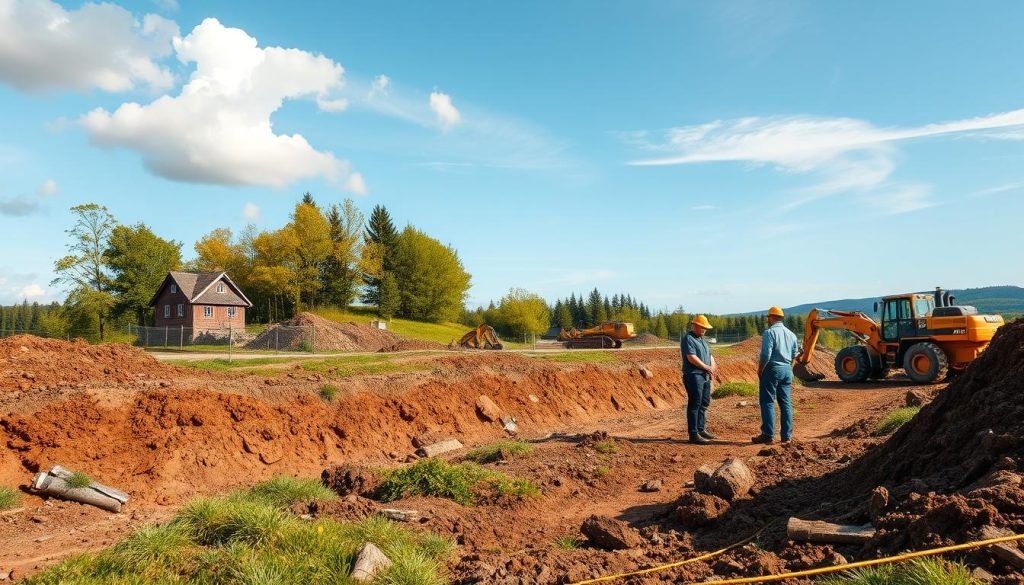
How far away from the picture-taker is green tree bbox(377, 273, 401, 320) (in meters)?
60.6

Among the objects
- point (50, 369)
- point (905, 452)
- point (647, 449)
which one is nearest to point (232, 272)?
point (50, 369)

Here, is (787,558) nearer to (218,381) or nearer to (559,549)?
(559,549)

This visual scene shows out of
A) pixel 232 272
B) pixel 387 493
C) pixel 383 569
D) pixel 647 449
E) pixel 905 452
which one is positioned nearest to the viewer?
pixel 383 569

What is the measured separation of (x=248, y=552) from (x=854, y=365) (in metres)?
21.2

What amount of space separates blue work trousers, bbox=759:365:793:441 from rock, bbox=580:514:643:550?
4.93 metres

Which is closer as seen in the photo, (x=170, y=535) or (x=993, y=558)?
(x=993, y=558)

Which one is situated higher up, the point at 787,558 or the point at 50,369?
the point at 50,369

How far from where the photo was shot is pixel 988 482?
4371mm

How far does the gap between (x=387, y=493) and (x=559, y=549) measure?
2.70 meters

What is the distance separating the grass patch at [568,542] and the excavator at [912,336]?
16982 mm

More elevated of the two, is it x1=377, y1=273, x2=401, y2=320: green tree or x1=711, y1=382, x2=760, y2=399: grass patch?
x1=377, y1=273, x2=401, y2=320: green tree

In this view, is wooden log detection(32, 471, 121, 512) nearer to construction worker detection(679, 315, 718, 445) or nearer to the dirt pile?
construction worker detection(679, 315, 718, 445)

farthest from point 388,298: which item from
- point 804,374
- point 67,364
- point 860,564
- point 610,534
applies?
point 860,564

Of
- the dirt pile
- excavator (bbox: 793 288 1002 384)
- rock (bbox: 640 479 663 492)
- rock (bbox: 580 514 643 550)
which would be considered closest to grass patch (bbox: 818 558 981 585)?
rock (bbox: 580 514 643 550)
